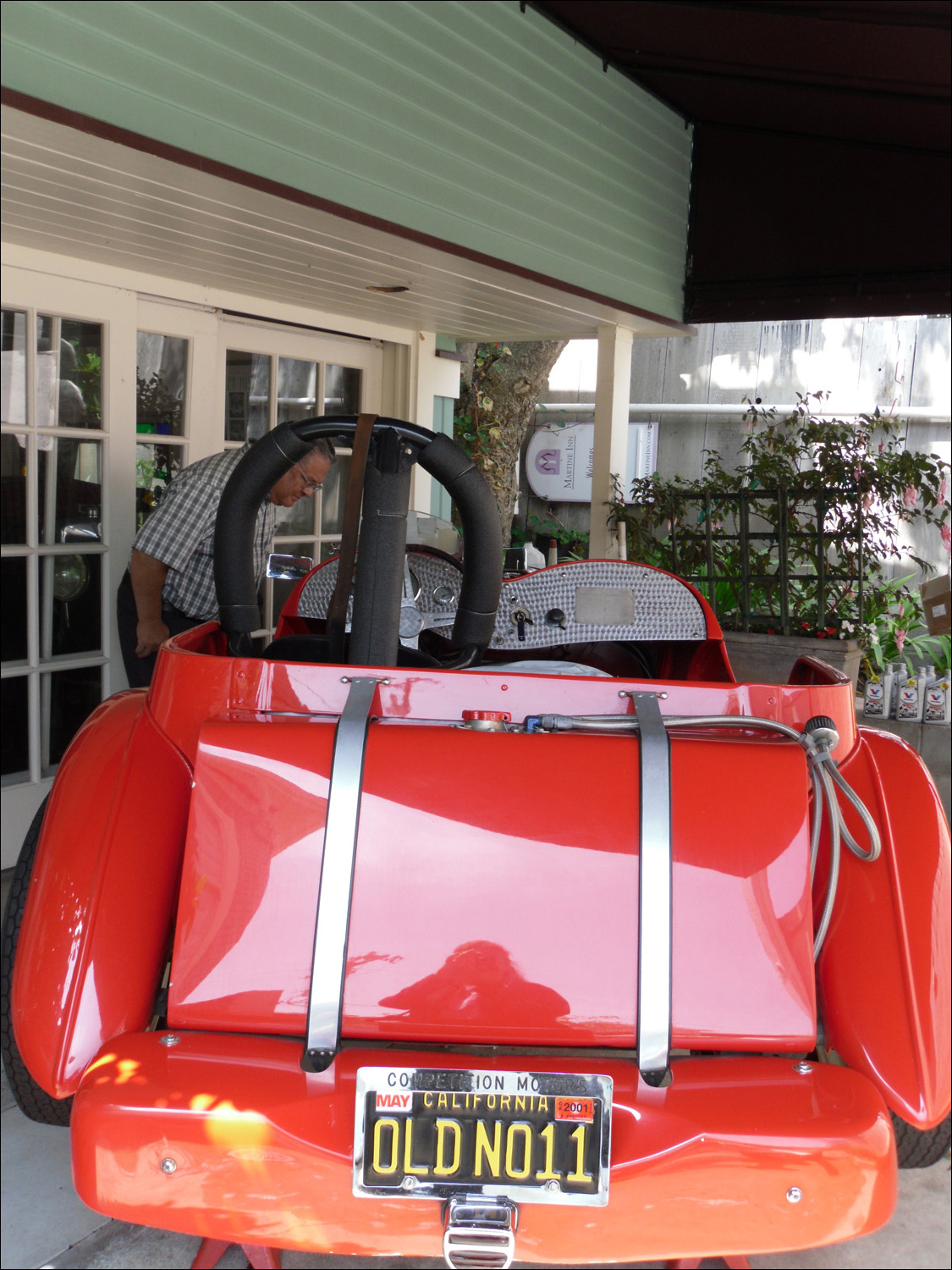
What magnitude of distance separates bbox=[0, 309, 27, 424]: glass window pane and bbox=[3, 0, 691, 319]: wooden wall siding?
4.42 ft

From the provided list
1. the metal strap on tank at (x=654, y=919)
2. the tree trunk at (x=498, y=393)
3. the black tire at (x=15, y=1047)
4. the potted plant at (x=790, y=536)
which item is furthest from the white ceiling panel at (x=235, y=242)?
the tree trunk at (x=498, y=393)

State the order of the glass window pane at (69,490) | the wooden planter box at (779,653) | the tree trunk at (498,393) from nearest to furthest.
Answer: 1. the glass window pane at (69,490)
2. the wooden planter box at (779,653)
3. the tree trunk at (498,393)

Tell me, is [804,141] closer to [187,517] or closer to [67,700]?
[187,517]

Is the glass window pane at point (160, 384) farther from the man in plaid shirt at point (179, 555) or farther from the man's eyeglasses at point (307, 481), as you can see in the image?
the man's eyeglasses at point (307, 481)

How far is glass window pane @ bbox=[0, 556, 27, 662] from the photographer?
13.2ft

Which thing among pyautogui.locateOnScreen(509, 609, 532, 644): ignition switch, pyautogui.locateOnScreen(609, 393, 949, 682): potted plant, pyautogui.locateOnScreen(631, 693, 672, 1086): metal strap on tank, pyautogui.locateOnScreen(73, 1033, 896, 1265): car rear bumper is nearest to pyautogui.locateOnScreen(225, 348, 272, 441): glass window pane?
pyautogui.locateOnScreen(609, 393, 949, 682): potted plant

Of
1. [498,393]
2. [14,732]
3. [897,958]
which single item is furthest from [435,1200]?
[498,393]

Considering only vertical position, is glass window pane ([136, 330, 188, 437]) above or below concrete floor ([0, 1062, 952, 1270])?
above

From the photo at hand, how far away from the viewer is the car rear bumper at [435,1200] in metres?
1.38

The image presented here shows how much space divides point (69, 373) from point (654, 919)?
3.57 metres

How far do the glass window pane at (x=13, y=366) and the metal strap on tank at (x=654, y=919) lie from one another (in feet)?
10.8

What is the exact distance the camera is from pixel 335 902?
157 centimetres

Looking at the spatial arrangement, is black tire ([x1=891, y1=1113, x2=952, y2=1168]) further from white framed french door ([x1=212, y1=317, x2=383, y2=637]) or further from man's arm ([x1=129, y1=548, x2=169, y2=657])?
white framed french door ([x1=212, y1=317, x2=383, y2=637])

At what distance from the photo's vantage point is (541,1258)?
143 cm
